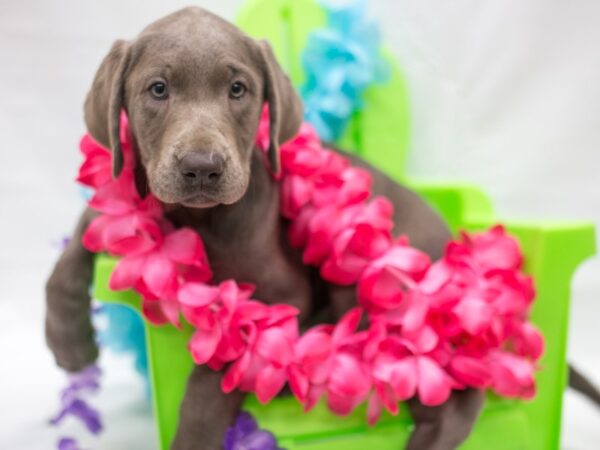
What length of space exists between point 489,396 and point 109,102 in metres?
1.08

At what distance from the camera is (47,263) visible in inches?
102

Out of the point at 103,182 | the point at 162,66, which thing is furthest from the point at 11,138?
the point at 162,66

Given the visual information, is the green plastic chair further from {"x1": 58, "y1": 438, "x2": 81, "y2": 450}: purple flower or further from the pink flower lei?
{"x1": 58, "y1": 438, "x2": 81, "y2": 450}: purple flower

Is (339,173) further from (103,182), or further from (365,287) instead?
(103,182)

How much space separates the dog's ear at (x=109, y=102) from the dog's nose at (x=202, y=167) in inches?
8.7

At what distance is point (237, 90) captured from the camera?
1.49m

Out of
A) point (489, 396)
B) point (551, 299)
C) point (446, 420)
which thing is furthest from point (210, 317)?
point (551, 299)

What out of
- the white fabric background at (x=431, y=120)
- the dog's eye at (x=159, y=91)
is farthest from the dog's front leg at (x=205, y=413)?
the white fabric background at (x=431, y=120)

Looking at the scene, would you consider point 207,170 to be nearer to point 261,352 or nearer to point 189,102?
point 189,102

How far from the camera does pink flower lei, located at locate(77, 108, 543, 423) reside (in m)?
1.48

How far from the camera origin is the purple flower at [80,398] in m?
1.76

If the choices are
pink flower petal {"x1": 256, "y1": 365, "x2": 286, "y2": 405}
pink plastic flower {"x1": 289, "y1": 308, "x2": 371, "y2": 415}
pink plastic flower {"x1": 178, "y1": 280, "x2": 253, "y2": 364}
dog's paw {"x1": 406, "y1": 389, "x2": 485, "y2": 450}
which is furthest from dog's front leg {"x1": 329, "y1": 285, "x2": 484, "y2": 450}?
pink plastic flower {"x1": 178, "y1": 280, "x2": 253, "y2": 364}

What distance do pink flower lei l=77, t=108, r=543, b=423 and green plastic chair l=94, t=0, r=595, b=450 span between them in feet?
0.16

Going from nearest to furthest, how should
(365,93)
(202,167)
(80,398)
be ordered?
(202,167) → (80,398) → (365,93)
